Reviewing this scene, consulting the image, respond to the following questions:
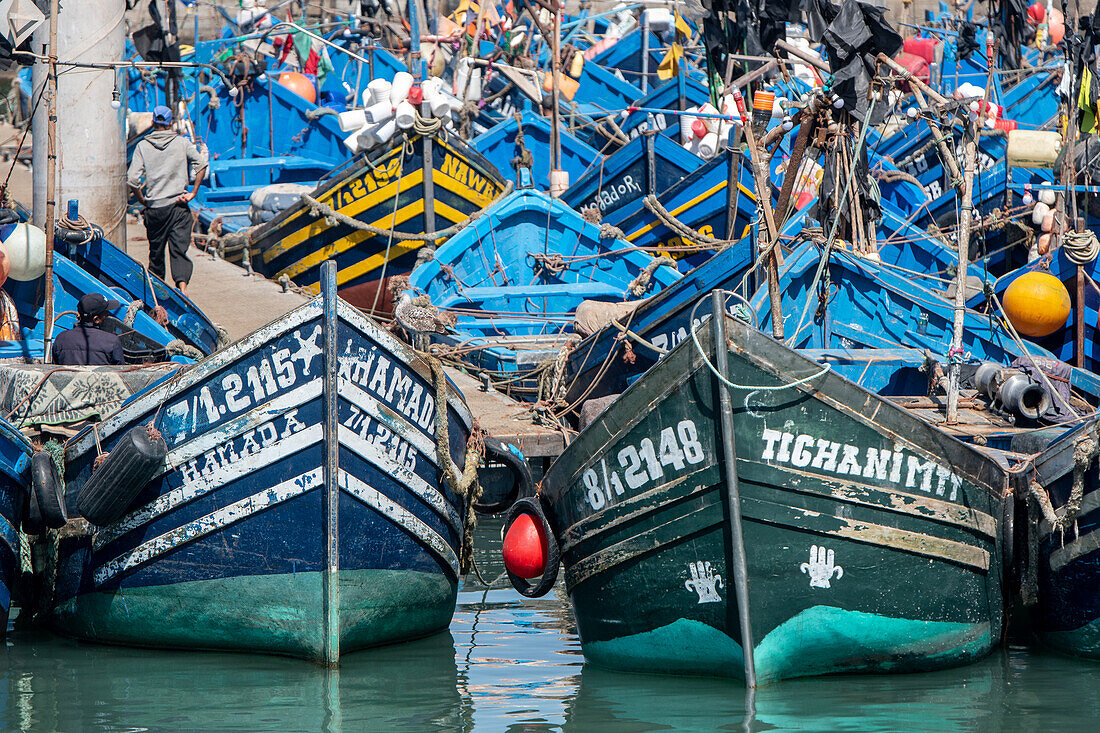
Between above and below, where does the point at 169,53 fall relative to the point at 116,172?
above

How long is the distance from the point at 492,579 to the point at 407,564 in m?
1.73

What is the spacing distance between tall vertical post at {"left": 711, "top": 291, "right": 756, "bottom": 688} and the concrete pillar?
22.1ft

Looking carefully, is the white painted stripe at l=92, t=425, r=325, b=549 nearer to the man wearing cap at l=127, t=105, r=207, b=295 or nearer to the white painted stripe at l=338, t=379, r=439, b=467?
the white painted stripe at l=338, t=379, r=439, b=467

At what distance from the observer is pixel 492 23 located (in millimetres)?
23047

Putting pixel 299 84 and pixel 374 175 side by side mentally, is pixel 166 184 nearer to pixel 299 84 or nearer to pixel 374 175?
pixel 374 175

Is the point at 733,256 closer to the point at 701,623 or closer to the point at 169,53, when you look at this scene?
the point at 701,623

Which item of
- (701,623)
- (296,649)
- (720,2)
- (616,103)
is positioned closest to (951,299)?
(720,2)

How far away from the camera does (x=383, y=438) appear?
22.3 feet

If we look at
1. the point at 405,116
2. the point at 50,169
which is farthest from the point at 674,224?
the point at 50,169

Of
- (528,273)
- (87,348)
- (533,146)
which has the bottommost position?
(87,348)

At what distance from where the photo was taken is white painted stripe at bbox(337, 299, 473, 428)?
6.64 meters

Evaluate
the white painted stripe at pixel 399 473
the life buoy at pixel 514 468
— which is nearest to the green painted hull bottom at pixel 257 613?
the white painted stripe at pixel 399 473

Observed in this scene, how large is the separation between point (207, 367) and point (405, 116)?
787 centimetres

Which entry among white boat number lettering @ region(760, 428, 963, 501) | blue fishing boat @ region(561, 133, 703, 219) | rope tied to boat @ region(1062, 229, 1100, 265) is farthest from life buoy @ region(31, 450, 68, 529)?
blue fishing boat @ region(561, 133, 703, 219)
